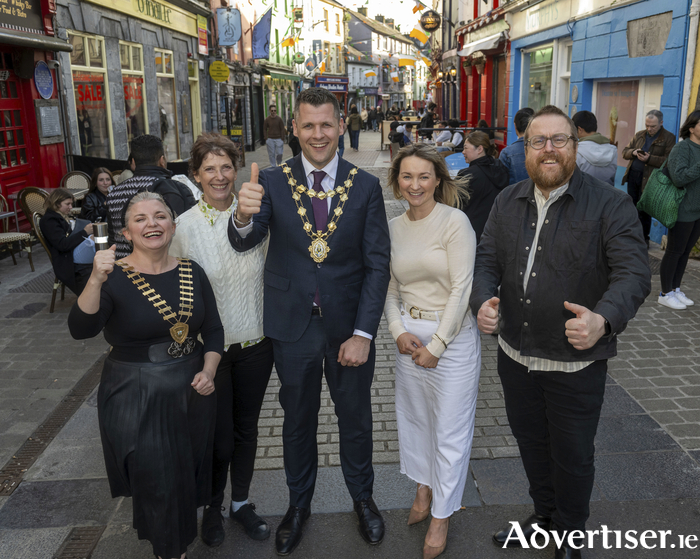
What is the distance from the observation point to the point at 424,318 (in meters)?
3.08

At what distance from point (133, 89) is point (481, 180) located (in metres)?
11.5

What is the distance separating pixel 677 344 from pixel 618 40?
252 inches

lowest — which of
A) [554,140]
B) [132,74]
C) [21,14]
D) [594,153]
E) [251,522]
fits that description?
[251,522]

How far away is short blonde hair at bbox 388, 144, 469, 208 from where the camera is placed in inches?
119

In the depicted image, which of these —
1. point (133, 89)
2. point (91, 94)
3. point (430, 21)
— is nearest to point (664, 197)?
point (91, 94)

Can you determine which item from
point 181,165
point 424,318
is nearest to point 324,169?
point 424,318

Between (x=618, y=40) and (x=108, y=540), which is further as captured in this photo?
(x=618, y=40)

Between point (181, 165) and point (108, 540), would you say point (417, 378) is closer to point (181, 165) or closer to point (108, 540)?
point (108, 540)

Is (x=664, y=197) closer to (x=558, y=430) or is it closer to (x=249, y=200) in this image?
(x=558, y=430)

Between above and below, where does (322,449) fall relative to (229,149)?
below

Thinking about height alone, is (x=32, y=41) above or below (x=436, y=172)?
above

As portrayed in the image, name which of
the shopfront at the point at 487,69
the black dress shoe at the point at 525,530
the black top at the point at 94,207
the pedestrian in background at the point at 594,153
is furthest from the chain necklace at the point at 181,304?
the shopfront at the point at 487,69

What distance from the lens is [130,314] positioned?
259 centimetres

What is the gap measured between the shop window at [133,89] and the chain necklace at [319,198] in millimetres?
12378
